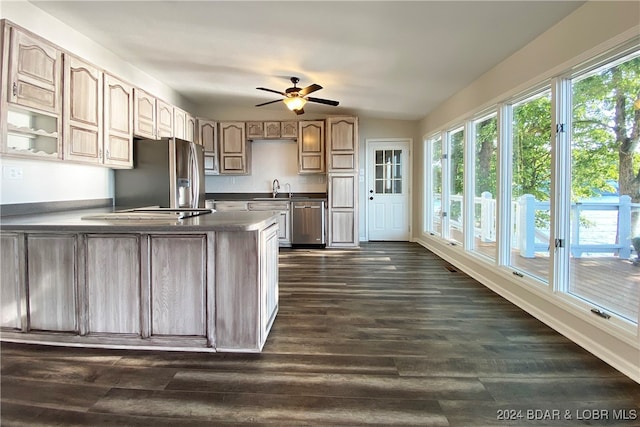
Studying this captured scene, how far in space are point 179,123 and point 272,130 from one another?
1.84 meters

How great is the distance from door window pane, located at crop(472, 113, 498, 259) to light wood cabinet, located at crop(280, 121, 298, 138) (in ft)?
10.1

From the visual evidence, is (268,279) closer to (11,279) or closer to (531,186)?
(11,279)

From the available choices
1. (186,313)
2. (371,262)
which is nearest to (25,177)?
(186,313)

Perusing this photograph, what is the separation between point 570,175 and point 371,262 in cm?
275

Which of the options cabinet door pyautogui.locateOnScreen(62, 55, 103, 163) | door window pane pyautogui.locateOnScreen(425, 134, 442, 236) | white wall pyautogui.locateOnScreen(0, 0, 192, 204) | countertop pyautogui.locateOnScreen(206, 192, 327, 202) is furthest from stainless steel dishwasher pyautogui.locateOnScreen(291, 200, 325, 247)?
cabinet door pyautogui.locateOnScreen(62, 55, 103, 163)

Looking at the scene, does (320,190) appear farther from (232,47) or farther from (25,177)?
(25,177)

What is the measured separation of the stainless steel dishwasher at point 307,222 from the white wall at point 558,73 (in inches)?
105

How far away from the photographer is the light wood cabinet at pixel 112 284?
2213 mm

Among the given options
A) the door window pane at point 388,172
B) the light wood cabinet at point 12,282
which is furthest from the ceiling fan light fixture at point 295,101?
the light wood cabinet at point 12,282

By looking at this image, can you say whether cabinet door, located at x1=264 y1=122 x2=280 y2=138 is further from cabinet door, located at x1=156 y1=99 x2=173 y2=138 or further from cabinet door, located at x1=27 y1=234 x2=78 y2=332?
cabinet door, located at x1=27 y1=234 x2=78 y2=332

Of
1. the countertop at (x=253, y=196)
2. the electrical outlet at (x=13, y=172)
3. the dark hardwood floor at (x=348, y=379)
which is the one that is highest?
the electrical outlet at (x=13, y=172)

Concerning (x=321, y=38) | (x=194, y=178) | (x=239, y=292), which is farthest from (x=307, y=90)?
(x=239, y=292)

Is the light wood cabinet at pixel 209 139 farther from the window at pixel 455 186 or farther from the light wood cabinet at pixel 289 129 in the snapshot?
the window at pixel 455 186

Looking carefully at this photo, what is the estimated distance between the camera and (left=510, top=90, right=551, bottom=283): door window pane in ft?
9.61
